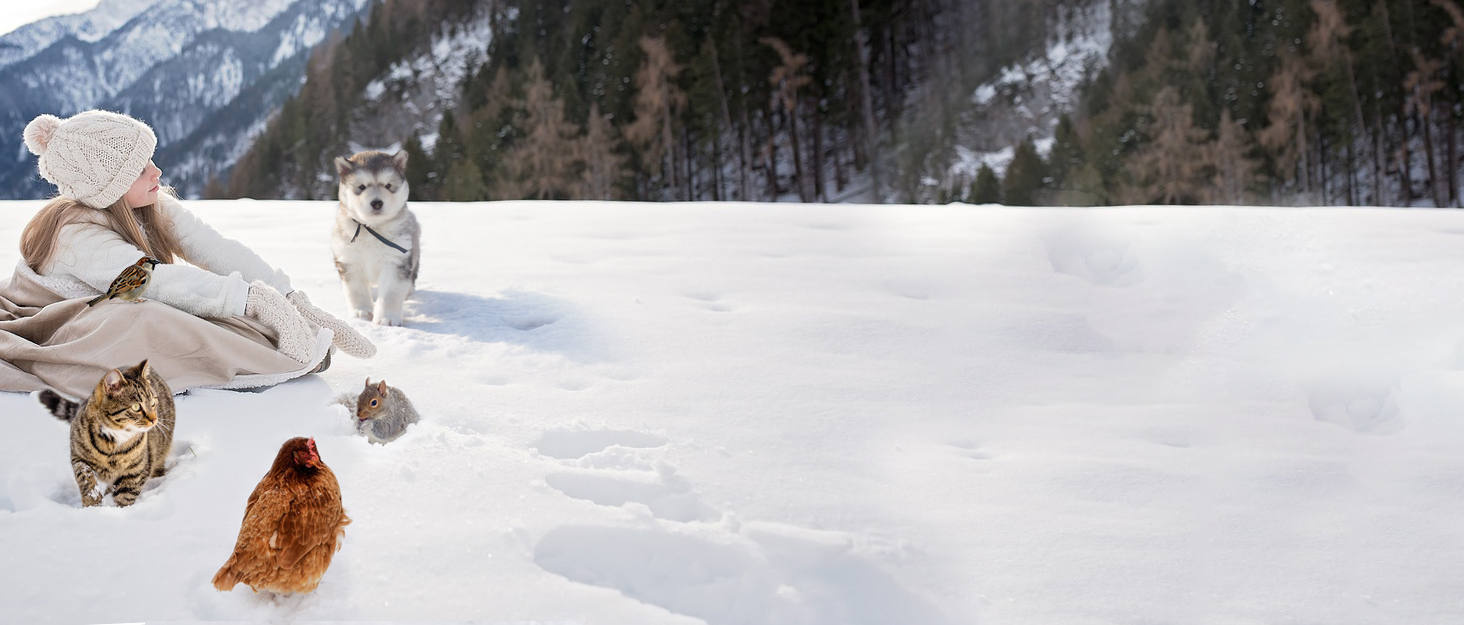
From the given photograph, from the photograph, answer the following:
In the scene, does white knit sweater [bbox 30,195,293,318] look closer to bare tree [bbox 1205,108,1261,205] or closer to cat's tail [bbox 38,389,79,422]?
cat's tail [bbox 38,389,79,422]

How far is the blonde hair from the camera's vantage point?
2988mm

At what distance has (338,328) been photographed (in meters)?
3.48

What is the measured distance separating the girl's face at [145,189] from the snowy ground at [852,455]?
0.71 m

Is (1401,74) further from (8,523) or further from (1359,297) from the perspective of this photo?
(8,523)

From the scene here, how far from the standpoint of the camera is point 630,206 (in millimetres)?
8266

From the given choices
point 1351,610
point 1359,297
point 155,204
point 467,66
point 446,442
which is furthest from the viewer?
point 467,66

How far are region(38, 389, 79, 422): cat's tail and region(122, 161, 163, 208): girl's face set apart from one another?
912 millimetres

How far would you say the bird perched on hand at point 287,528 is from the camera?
70.1 inches

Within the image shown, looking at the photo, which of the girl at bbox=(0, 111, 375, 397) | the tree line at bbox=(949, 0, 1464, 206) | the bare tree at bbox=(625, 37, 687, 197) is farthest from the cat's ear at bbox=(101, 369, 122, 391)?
the bare tree at bbox=(625, 37, 687, 197)

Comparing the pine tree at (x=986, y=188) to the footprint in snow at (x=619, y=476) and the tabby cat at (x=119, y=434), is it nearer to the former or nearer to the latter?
the footprint in snow at (x=619, y=476)

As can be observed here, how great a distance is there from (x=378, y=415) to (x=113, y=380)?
834 millimetres

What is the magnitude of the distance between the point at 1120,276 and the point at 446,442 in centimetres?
418

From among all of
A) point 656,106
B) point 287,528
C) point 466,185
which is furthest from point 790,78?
point 287,528

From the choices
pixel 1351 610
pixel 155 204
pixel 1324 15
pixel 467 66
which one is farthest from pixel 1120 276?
pixel 467 66
